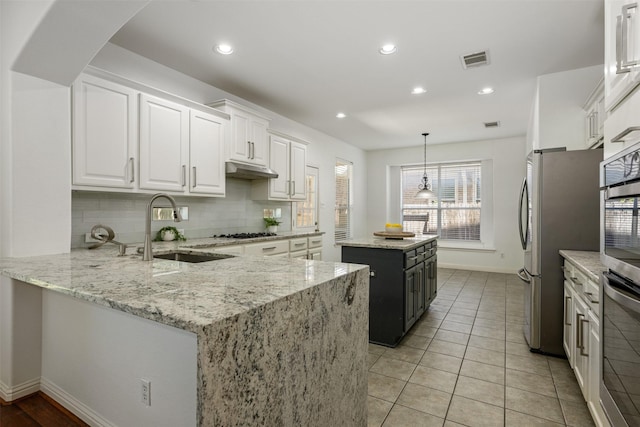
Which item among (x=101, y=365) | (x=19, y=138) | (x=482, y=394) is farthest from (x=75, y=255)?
(x=482, y=394)

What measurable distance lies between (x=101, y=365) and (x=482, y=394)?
229 cm

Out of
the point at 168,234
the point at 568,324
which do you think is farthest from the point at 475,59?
the point at 168,234

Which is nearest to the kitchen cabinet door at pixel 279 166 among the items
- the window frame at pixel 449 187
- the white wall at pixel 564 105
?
the white wall at pixel 564 105

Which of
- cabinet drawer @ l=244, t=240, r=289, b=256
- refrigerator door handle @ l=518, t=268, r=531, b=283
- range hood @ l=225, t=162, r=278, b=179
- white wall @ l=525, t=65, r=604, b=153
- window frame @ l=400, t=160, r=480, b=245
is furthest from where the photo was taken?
window frame @ l=400, t=160, r=480, b=245

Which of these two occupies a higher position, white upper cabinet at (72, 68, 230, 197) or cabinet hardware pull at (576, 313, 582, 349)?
white upper cabinet at (72, 68, 230, 197)

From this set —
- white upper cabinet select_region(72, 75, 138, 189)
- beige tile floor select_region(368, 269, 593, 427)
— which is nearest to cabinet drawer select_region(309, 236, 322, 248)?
beige tile floor select_region(368, 269, 593, 427)

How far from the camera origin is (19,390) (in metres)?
1.77

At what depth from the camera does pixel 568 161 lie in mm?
2658

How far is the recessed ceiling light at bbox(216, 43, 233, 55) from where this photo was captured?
2868 mm

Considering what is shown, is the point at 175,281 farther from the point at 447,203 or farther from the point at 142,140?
the point at 447,203

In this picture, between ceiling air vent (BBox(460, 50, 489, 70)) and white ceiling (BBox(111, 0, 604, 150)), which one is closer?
white ceiling (BBox(111, 0, 604, 150))

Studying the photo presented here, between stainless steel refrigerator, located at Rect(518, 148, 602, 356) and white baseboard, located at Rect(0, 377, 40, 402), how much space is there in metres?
3.63

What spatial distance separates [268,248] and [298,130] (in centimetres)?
248

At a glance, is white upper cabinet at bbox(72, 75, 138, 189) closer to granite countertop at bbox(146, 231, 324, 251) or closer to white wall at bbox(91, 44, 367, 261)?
white wall at bbox(91, 44, 367, 261)
